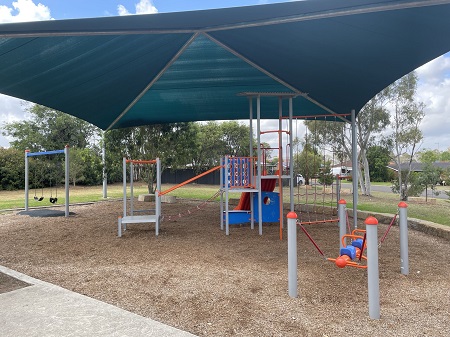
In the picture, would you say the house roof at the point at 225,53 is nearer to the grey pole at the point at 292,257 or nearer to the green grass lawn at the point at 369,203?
the grey pole at the point at 292,257

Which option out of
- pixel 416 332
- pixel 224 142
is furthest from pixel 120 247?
pixel 224 142

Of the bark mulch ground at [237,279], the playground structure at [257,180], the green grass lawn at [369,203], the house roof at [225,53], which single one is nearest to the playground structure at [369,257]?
the bark mulch ground at [237,279]

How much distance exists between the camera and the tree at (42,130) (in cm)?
3703

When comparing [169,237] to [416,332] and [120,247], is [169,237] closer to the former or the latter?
[120,247]

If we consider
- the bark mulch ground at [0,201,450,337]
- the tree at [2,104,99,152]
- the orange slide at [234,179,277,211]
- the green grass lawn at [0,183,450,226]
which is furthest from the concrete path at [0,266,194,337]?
the tree at [2,104,99,152]

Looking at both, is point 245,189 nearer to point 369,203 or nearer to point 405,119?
point 369,203

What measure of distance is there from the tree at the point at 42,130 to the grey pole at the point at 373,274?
130ft

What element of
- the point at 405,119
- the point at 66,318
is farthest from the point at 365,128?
the point at 66,318

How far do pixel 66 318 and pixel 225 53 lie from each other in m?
5.49

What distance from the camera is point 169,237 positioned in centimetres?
773

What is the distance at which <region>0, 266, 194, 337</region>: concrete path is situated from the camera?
120 inches

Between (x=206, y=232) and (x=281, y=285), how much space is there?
419 cm

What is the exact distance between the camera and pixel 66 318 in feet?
10.9

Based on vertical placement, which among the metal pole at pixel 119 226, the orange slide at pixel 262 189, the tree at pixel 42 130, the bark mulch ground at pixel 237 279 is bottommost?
the bark mulch ground at pixel 237 279
